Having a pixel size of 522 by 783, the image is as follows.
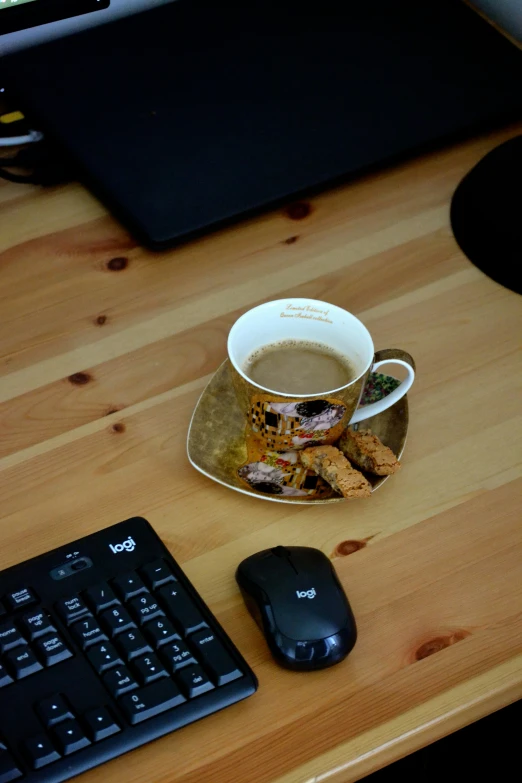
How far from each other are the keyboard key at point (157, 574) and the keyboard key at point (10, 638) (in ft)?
0.24

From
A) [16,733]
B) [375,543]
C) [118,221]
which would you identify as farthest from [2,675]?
[118,221]

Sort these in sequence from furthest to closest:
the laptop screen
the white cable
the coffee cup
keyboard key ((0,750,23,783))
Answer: the white cable, the laptop screen, the coffee cup, keyboard key ((0,750,23,783))

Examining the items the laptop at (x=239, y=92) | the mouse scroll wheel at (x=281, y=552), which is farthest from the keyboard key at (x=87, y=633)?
the laptop at (x=239, y=92)

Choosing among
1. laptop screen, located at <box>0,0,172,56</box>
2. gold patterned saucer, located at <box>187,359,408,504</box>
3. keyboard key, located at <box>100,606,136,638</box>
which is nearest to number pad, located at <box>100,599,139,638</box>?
keyboard key, located at <box>100,606,136,638</box>

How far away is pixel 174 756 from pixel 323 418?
21 centimetres

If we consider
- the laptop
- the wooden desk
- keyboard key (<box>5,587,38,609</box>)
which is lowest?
the wooden desk

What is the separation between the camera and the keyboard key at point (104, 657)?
48 centimetres

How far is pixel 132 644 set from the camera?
1.60 ft

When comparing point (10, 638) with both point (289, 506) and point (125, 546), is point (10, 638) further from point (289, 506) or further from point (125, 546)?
point (289, 506)

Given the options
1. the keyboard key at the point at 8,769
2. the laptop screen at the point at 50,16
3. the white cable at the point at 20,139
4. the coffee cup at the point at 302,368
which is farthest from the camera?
the white cable at the point at 20,139

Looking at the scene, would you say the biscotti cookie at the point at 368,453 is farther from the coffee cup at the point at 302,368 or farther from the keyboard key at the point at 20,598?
the keyboard key at the point at 20,598

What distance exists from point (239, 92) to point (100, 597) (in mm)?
487

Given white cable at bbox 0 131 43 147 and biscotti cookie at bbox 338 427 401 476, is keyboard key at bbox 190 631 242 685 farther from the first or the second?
white cable at bbox 0 131 43 147

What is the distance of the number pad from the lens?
0.49 m
